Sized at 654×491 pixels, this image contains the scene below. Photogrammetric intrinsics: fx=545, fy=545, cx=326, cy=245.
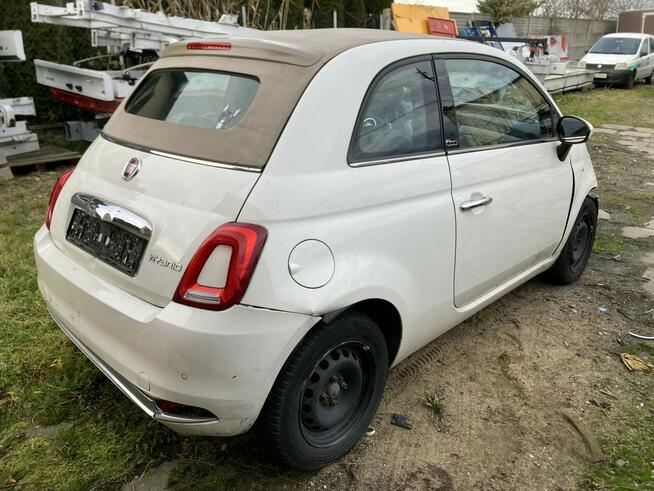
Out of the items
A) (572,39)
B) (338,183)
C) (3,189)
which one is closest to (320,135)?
(338,183)

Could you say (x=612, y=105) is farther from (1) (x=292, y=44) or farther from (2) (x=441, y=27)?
(1) (x=292, y=44)

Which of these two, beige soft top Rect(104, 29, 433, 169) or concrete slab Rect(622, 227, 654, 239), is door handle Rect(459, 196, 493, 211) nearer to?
A: beige soft top Rect(104, 29, 433, 169)

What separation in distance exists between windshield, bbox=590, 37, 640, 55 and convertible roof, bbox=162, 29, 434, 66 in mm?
18525

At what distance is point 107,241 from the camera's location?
2236mm

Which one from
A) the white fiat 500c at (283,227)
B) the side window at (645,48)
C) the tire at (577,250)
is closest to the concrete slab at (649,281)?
the tire at (577,250)

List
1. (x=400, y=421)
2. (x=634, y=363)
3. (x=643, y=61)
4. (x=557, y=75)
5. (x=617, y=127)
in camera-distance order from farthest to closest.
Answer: (x=643, y=61) → (x=557, y=75) → (x=617, y=127) → (x=634, y=363) → (x=400, y=421)

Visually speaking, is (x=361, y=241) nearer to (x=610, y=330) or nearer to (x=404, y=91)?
(x=404, y=91)

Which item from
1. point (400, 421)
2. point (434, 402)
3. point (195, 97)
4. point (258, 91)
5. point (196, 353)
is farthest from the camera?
point (434, 402)

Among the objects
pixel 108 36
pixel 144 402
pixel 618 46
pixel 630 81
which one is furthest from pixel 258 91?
pixel 618 46

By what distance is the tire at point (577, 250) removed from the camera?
395 centimetres

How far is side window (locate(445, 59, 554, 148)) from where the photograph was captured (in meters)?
2.77

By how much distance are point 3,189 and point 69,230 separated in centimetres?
439

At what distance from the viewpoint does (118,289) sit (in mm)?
2148

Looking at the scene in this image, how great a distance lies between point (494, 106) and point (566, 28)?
96.5 ft
